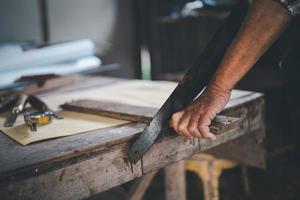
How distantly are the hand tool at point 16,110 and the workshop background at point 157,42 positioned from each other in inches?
28.8

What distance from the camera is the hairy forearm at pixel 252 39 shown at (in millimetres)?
1128

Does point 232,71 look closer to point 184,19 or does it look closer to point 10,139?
point 10,139

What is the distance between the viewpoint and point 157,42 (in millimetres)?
3295

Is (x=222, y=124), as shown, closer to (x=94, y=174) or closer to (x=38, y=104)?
(x=94, y=174)

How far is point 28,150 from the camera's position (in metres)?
1.03

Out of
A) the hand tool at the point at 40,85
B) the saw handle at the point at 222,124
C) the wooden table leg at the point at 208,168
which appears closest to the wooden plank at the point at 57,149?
the saw handle at the point at 222,124

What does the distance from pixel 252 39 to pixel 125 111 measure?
0.51 metres

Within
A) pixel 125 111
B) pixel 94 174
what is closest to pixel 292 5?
pixel 125 111

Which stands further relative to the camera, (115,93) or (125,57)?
(125,57)

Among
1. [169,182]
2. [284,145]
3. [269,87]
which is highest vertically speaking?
[269,87]

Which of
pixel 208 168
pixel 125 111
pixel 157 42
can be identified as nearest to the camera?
pixel 125 111

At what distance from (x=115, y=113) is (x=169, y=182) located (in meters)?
0.56

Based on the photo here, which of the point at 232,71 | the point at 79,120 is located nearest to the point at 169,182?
the point at 79,120

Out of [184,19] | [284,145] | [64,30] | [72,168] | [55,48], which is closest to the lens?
[72,168]
